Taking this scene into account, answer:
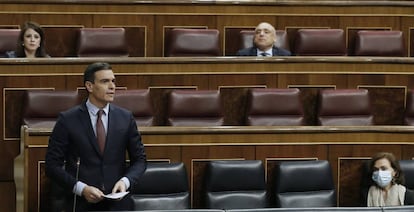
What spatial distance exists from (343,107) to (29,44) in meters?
0.89

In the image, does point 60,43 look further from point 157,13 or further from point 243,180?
point 243,180

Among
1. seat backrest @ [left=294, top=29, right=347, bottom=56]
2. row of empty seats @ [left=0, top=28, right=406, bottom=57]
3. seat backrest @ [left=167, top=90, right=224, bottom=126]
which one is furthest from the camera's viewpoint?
seat backrest @ [left=294, top=29, right=347, bottom=56]

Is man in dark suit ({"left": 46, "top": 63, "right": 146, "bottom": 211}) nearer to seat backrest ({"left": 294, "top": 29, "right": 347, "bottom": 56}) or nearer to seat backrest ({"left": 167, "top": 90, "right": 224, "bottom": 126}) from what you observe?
seat backrest ({"left": 167, "top": 90, "right": 224, "bottom": 126})

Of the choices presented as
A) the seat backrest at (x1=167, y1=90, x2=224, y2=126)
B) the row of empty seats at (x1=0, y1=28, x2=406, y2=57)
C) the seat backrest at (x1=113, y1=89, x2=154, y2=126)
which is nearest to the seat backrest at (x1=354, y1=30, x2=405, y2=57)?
the row of empty seats at (x1=0, y1=28, x2=406, y2=57)

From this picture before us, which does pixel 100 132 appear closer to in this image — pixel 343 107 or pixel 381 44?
pixel 343 107

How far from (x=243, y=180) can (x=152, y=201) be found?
0.70 ft

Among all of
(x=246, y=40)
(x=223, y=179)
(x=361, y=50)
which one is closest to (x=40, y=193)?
(x=223, y=179)

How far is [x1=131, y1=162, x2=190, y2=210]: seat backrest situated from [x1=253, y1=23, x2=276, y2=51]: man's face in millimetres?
787

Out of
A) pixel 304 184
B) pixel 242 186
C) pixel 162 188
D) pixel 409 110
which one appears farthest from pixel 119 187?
pixel 409 110

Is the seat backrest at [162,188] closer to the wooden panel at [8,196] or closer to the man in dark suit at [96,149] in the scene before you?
the man in dark suit at [96,149]

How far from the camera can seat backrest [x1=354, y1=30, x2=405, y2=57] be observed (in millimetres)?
3074

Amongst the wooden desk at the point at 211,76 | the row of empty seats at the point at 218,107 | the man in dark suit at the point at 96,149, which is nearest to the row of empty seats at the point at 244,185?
the man in dark suit at the point at 96,149

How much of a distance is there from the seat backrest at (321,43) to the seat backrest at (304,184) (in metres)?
0.93

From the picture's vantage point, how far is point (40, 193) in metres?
2.11
